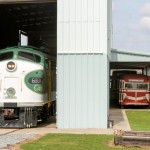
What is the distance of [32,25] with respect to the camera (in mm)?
31812

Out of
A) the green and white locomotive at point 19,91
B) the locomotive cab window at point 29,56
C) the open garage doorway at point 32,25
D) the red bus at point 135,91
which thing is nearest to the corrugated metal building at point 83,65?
the green and white locomotive at point 19,91

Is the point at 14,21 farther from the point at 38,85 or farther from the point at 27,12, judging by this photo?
the point at 38,85

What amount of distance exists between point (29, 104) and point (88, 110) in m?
2.45

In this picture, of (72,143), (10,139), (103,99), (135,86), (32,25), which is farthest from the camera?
(135,86)

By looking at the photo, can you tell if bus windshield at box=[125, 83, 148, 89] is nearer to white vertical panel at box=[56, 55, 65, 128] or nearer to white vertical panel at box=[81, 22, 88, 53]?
white vertical panel at box=[81, 22, 88, 53]

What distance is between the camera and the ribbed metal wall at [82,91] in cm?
1792

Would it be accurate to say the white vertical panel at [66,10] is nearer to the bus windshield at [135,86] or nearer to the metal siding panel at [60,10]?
the metal siding panel at [60,10]

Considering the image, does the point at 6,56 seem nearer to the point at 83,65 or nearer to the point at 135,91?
the point at 83,65

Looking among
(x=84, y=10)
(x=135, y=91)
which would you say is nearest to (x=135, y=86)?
(x=135, y=91)

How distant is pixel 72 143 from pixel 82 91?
437 cm

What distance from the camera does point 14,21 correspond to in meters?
30.1

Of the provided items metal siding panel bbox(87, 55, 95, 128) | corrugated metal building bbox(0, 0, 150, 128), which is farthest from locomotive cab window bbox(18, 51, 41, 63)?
metal siding panel bbox(87, 55, 95, 128)

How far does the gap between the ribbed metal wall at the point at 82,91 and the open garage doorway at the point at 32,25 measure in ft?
9.85

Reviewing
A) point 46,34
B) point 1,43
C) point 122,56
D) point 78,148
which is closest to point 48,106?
point 78,148
